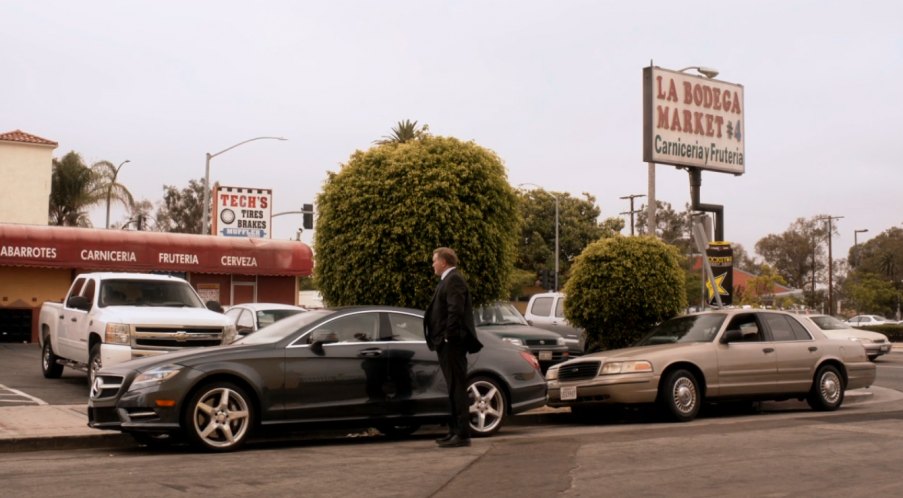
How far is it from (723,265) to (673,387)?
24.1ft

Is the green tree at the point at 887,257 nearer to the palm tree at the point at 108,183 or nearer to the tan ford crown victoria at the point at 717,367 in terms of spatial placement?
the palm tree at the point at 108,183

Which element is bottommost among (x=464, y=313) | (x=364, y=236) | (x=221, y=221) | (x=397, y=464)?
(x=397, y=464)

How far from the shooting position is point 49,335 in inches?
689

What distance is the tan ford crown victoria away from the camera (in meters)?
13.2

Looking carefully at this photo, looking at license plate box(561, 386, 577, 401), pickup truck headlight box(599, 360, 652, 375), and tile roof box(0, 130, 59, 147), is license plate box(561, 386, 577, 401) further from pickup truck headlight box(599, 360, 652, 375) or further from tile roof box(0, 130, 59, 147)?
tile roof box(0, 130, 59, 147)

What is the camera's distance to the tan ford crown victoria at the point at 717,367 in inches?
518

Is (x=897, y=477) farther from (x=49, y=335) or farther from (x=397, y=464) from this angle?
(x=49, y=335)

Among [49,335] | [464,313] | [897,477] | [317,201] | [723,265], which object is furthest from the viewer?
[723,265]

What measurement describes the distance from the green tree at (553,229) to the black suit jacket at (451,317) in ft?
183

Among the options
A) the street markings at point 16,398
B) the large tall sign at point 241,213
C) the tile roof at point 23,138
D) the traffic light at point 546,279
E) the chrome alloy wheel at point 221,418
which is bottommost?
the street markings at point 16,398

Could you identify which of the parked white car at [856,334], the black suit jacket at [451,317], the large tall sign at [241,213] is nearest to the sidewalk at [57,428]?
the black suit jacket at [451,317]

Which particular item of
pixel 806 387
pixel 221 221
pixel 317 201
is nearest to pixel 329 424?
pixel 317 201

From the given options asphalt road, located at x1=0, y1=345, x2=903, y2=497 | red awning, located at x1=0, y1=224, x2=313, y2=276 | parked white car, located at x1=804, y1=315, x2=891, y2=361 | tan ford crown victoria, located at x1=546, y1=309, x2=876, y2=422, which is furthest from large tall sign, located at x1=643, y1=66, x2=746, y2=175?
red awning, located at x1=0, y1=224, x2=313, y2=276

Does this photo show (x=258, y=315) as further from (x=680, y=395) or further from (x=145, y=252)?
(x=145, y=252)
